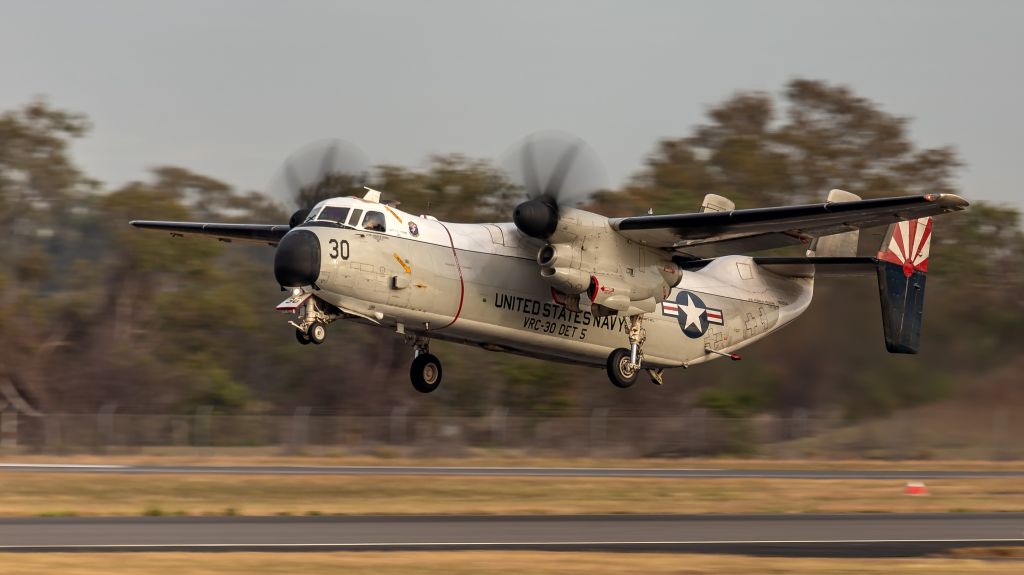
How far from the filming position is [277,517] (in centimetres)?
2272

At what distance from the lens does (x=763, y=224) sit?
23547mm

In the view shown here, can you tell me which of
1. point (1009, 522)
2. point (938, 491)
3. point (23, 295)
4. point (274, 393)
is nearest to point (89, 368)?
point (23, 295)

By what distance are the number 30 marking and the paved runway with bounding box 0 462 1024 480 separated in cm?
1238

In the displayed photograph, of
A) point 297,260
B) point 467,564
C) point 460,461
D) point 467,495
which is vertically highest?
point 297,260

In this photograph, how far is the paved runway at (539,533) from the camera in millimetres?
18453

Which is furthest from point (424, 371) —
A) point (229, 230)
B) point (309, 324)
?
point (229, 230)

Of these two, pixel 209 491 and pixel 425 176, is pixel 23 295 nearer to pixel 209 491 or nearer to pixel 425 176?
pixel 425 176

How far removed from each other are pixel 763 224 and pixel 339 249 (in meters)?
8.33

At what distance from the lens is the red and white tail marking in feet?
89.5

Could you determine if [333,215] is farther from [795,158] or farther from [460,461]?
[795,158]

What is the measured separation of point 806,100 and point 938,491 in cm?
3768

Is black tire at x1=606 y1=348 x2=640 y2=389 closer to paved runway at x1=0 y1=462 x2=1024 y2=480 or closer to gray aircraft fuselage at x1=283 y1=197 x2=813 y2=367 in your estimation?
gray aircraft fuselage at x1=283 y1=197 x2=813 y2=367

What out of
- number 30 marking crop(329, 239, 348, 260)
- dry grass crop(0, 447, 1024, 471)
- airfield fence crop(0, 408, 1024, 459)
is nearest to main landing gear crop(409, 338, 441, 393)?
number 30 marking crop(329, 239, 348, 260)

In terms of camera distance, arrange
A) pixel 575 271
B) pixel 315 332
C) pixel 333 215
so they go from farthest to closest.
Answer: pixel 575 271 < pixel 315 332 < pixel 333 215
